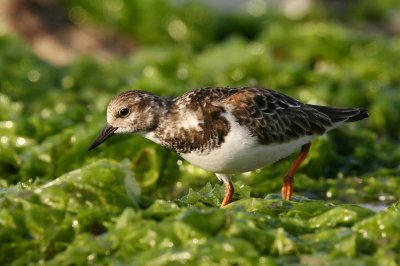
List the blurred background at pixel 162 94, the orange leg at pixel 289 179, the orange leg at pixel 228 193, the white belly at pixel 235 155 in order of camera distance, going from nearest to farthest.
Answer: the blurred background at pixel 162 94 → the orange leg at pixel 228 193 → the white belly at pixel 235 155 → the orange leg at pixel 289 179

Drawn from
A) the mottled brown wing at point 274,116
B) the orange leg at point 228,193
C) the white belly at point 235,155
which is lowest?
the orange leg at point 228,193

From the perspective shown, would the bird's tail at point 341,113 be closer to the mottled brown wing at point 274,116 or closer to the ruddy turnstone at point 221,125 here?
the mottled brown wing at point 274,116

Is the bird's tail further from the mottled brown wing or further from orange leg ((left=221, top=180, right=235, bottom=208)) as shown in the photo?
orange leg ((left=221, top=180, right=235, bottom=208))

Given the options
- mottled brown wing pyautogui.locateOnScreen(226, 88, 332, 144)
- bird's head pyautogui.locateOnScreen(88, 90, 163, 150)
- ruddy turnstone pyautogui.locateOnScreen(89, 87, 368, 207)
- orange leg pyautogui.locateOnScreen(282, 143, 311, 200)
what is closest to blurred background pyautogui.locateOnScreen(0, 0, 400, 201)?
orange leg pyautogui.locateOnScreen(282, 143, 311, 200)

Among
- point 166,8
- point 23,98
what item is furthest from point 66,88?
point 166,8

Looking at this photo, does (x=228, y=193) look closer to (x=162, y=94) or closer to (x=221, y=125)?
(x=221, y=125)

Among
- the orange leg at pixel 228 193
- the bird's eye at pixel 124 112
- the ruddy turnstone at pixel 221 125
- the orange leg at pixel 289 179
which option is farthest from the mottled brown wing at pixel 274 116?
the bird's eye at pixel 124 112

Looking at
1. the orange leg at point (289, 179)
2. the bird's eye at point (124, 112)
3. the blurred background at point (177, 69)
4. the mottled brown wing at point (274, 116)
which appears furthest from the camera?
the blurred background at point (177, 69)

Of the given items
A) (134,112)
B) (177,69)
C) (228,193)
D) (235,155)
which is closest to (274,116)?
(235,155)
